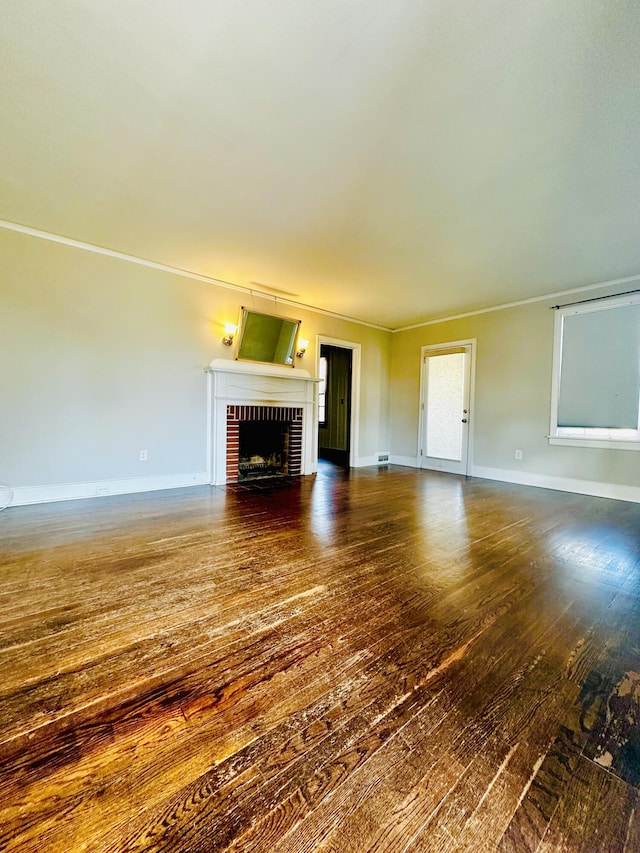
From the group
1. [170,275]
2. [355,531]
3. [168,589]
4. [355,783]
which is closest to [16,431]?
[170,275]

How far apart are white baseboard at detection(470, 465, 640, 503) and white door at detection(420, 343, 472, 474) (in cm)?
40

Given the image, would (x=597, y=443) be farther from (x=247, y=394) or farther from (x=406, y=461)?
(x=247, y=394)

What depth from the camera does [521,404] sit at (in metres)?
4.90

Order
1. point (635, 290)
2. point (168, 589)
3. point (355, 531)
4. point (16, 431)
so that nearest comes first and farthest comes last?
point (168, 589) → point (355, 531) → point (16, 431) → point (635, 290)

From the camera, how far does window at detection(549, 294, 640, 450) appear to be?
3984 millimetres

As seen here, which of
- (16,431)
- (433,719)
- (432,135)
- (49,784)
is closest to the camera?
(49,784)

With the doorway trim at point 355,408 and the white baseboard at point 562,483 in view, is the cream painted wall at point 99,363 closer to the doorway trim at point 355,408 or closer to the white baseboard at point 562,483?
the doorway trim at point 355,408

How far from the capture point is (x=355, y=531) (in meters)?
2.78

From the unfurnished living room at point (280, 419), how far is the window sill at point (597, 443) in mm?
26

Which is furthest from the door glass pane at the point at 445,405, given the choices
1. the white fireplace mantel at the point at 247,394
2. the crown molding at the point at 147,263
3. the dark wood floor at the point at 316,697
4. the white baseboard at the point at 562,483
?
the dark wood floor at the point at 316,697

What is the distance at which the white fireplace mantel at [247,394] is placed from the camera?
4398 millimetres

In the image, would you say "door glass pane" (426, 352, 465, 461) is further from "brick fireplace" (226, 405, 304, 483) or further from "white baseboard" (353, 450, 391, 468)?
"brick fireplace" (226, 405, 304, 483)

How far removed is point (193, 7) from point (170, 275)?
2894mm

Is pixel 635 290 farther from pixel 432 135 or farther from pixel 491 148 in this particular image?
pixel 432 135
